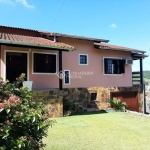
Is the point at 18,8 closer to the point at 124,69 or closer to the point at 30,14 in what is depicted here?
the point at 30,14

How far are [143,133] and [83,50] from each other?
29.3 ft

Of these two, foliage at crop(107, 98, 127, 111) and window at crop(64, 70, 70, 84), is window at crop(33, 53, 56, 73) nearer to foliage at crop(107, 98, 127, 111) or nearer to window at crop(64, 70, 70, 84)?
window at crop(64, 70, 70, 84)

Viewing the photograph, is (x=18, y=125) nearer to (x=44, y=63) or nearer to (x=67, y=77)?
(x=44, y=63)

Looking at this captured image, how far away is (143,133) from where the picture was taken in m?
7.65

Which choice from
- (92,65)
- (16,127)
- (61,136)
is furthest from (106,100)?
(16,127)

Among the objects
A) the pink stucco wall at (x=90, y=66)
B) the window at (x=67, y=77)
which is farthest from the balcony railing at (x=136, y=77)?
the window at (x=67, y=77)

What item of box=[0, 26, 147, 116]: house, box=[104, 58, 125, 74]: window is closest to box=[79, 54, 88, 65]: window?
box=[0, 26, 147, 116]: house

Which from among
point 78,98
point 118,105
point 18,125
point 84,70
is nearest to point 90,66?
point 84,70

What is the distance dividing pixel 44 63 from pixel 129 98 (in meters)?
9.25

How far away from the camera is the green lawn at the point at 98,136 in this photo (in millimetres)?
5961

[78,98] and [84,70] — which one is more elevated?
[84,70]

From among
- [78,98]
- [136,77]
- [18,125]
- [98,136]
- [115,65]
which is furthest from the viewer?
[136,77]

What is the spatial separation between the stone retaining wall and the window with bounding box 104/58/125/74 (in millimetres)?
1698

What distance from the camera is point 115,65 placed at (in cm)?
1620
